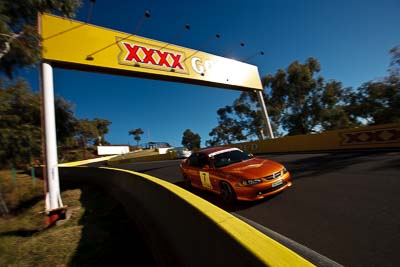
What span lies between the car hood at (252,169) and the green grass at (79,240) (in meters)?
2.64

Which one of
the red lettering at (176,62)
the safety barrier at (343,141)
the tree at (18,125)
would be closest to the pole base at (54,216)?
the tree at (18,125)

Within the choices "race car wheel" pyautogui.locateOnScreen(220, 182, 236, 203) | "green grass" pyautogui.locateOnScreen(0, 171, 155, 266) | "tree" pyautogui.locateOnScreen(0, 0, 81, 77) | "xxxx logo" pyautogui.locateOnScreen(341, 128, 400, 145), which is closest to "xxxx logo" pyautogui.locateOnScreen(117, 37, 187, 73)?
"tree" pyautogui.locateOnScreen(0, 0, 81, 77)

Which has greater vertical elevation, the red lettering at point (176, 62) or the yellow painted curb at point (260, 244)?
the red lettering at point (176, 62)

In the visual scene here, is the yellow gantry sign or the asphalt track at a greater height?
the yellow gantry sign

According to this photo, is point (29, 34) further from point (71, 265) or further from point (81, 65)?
point (71, 265)

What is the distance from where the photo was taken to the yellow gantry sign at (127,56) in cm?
923

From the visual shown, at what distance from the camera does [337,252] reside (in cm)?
267

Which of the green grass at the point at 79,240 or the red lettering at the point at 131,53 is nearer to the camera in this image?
the green grass at the point at 79,240

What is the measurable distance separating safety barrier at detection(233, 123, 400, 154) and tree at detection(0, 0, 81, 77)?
51.1 ft

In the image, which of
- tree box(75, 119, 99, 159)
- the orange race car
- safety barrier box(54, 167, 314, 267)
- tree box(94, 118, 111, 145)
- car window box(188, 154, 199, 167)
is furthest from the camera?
tree box(94, 118, 111, 145)

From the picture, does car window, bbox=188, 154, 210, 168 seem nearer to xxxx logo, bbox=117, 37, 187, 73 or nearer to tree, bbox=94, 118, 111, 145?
xxxx logo, bbox=117, 37, 187, 73

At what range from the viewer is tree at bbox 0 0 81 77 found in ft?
19.7

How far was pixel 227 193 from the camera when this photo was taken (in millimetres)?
5375

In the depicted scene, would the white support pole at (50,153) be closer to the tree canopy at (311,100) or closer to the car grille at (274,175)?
the car grille at (274,175)
